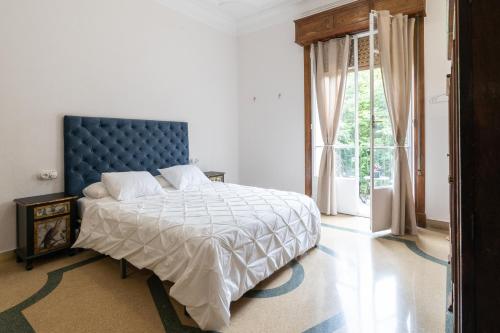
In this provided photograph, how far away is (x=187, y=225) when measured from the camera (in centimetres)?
195

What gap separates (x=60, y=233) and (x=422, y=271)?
3355 millimetres

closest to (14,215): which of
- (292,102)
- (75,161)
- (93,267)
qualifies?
(75,161)

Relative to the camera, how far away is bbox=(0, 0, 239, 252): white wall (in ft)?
8.70

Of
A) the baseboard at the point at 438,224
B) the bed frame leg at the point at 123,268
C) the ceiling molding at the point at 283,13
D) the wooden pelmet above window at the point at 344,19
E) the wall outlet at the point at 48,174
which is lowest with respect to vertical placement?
the bed frame leg at the point at 123,268

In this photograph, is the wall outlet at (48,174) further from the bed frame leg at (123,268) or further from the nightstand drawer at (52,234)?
the bed frame leg at (123,268)

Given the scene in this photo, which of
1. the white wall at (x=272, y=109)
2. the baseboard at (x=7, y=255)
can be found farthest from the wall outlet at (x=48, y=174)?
the white wall at (x=272, y=109)

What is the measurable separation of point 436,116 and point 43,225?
14.6 ft

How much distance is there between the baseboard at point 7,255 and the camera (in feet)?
8.69

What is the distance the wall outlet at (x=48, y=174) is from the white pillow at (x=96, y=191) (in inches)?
12.7

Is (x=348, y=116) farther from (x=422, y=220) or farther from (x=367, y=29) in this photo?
(x=422, y=220)

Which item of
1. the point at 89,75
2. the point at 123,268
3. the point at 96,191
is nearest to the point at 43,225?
the point at 96,191

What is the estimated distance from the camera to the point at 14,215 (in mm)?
2705

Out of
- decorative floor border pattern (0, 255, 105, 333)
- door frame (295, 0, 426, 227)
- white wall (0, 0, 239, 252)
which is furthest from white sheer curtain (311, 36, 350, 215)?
decorative floor border pattern (0, 255, 105, 333)

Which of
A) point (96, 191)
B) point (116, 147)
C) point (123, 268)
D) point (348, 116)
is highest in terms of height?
point (348, 116)
